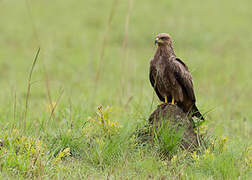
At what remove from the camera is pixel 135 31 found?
12.1 m

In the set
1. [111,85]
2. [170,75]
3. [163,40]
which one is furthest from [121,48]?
[170,75]

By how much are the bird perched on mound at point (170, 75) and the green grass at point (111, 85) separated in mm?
219

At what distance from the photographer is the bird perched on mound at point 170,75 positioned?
4.71m

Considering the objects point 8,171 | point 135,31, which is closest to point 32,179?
point 8,171

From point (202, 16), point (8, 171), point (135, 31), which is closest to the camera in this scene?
point (8, 171)

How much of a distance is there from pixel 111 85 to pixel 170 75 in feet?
14.2

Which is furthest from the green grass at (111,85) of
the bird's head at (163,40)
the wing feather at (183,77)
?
the bird's head at (163,40)

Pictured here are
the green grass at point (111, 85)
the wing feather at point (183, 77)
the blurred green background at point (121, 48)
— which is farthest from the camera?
the blurred green background at point (121, 48)

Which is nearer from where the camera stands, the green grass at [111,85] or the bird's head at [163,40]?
the green grass at [111,85]

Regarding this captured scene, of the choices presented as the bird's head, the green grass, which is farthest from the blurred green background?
the bird's head

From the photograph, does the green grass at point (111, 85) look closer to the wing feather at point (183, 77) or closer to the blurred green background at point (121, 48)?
the blurred green background at point (121, 48)

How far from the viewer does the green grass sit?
13.4 ft

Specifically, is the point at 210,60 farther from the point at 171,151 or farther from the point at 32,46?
the point at 171,151

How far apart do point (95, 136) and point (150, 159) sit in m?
0.75
